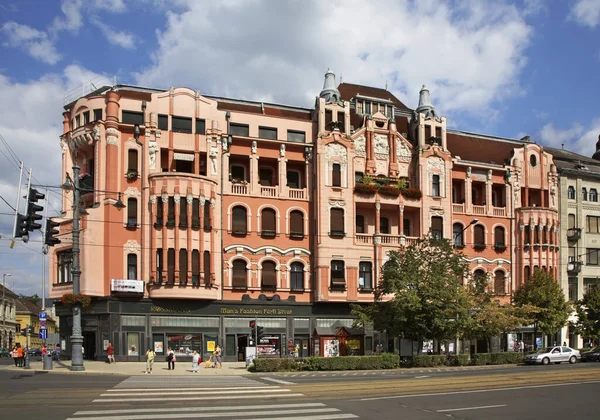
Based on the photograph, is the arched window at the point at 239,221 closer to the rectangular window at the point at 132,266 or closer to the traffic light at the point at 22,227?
the rectangular window at the point at 132,266

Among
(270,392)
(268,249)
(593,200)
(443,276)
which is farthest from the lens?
(593,200)

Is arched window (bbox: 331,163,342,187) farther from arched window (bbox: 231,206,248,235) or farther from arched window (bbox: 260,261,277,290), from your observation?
arched window (bbox: 260,261,277,290)

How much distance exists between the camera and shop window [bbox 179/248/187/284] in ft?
149

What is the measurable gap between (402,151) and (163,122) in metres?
19.1

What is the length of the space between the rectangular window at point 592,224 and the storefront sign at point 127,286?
40991 mm

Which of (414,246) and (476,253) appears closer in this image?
(414,246)

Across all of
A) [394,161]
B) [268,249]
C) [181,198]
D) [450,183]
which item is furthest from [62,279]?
[450,183]

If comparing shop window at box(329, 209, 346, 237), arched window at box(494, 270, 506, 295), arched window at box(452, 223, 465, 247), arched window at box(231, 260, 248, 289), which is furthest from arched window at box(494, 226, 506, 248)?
arched window at box(231, 260, 248, 289)

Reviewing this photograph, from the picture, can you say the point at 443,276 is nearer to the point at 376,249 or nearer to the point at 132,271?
the point at 376,249

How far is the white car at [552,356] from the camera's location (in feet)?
140

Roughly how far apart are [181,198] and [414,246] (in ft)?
52.3

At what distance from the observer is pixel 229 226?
4844cm

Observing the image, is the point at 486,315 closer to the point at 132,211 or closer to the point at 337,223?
the point at 337,223

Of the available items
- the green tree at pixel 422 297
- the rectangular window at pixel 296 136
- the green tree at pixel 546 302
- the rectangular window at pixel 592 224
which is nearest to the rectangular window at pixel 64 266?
the rectangular window at pixel 296 136
